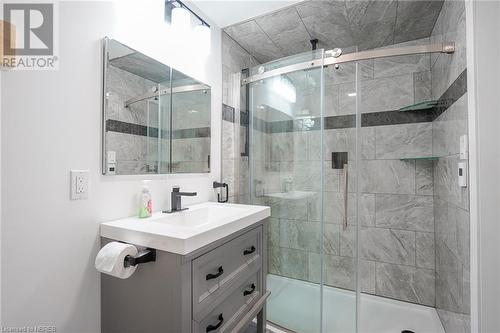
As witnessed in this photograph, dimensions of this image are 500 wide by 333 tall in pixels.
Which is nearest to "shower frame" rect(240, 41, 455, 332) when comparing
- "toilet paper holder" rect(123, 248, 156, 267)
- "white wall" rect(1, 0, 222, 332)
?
"white wall" rect(1, 0, 222, 332)

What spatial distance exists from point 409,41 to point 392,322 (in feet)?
8.02

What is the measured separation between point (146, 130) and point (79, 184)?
1.47 ft

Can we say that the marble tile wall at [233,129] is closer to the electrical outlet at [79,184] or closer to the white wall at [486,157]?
the electrical outlet at [79,184]

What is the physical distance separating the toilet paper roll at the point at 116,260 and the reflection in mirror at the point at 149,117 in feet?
1.29

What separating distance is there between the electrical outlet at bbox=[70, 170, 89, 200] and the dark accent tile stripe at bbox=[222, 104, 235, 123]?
1188 millimetres

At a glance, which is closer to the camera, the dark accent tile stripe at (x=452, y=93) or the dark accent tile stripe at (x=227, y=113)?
the dark accent tile stripe at (x=452, y=93)

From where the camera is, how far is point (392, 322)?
1.90 m

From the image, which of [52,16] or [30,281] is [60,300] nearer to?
[30,281]

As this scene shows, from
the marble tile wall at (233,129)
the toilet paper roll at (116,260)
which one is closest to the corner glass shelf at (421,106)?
the marble tile wall at (233,129)

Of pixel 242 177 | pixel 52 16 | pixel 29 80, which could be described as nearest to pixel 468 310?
pixel 242 177

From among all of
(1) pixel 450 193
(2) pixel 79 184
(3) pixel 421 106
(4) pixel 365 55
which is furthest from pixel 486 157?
(2) pixel 79 184

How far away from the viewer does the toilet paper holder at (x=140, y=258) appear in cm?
84

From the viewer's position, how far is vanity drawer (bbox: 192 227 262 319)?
899 millimetres

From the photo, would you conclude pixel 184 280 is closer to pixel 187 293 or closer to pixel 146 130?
pixel 187 293
